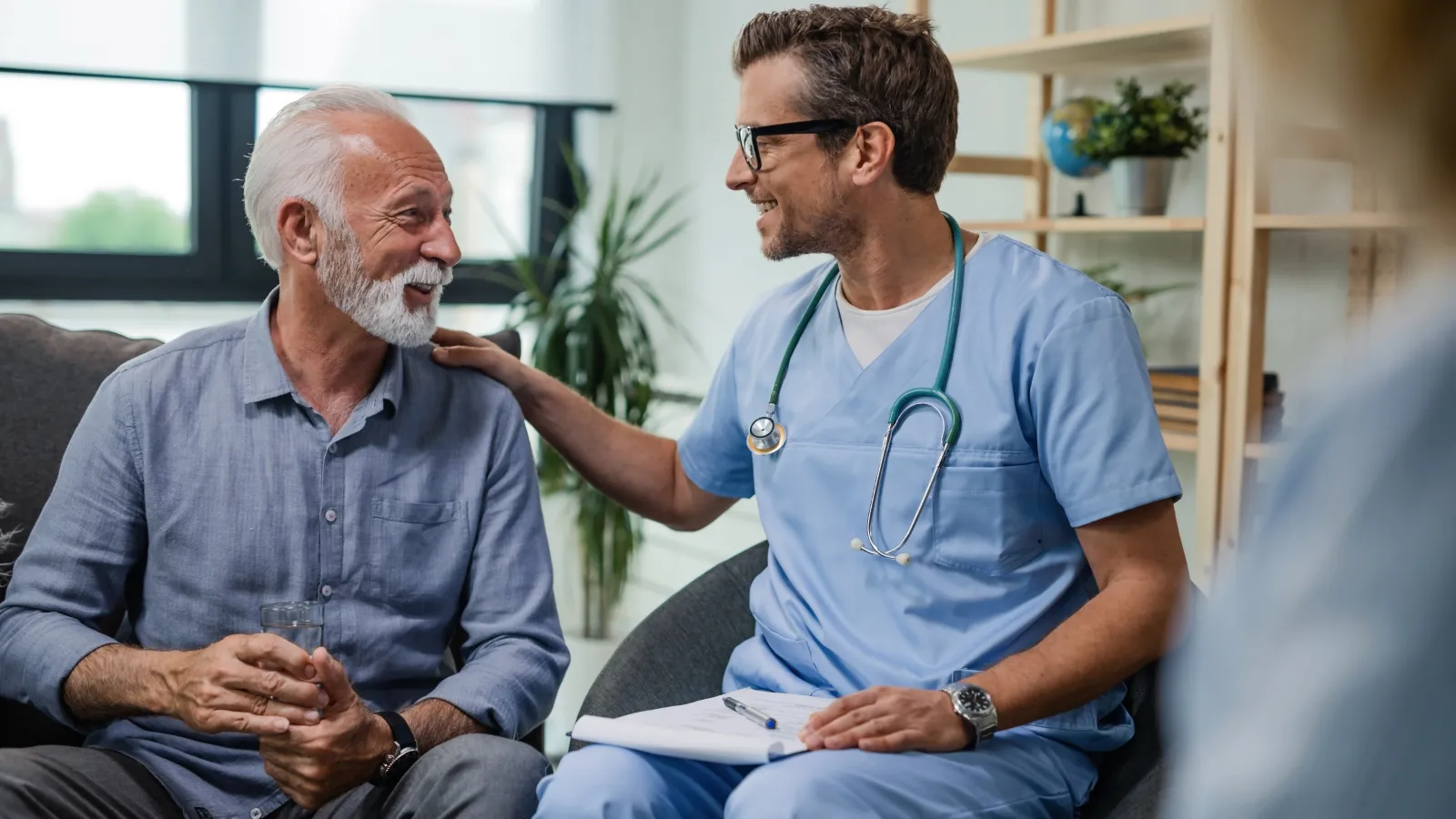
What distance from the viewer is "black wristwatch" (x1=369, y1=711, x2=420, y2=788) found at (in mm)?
1494

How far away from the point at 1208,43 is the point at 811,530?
131cm

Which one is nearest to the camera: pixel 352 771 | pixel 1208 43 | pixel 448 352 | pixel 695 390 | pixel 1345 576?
pixel 1345 576

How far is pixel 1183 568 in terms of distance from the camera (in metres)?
1.49

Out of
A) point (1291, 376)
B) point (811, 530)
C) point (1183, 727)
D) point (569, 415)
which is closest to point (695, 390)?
point (1291, 376)

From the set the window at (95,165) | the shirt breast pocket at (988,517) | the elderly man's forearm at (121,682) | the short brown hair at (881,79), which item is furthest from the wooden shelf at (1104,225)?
the window at (95,165)

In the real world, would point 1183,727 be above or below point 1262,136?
below

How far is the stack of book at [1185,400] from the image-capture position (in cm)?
237

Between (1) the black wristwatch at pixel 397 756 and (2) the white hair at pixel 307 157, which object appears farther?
(2) the white hair at pixel 307 157

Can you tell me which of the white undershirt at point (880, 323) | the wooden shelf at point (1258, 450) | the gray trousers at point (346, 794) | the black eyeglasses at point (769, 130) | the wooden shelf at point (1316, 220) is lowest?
the gray trousers at point (346, 794)

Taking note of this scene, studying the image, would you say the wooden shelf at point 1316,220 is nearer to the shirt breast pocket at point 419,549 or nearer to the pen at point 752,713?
the pen at point 752,713

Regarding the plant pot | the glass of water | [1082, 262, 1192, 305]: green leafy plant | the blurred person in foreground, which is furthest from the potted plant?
the blurred person in foreground

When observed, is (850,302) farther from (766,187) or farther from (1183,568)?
(1183,568)

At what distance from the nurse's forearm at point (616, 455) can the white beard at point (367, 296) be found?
0.22 meters

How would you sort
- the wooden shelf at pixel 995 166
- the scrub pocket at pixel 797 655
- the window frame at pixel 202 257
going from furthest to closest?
the window frame at pixel 202 257 < the wooden shelf at pixel 995 166 < the scrub pocket at pixel 797 655
